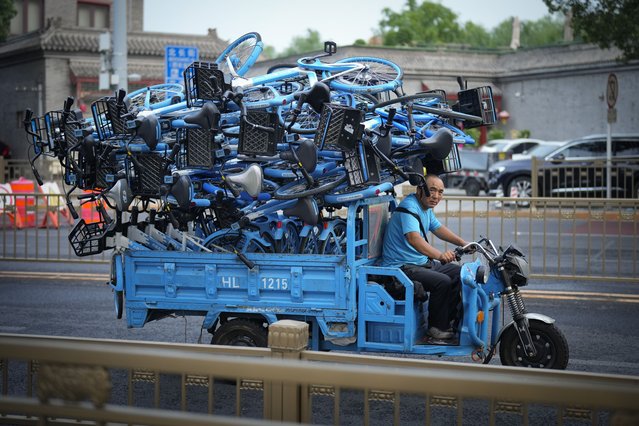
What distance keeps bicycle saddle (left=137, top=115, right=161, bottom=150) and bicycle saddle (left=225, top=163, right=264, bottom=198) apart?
0.78 metres

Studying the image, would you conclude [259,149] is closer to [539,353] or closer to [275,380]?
[539,353]

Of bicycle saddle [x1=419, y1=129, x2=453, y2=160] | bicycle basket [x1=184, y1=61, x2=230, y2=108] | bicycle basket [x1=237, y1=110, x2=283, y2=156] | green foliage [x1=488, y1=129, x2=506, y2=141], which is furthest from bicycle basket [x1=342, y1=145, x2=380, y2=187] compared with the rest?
green foliage [x1=488, y1=129, x2=506, y2=141]

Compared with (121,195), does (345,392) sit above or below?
below

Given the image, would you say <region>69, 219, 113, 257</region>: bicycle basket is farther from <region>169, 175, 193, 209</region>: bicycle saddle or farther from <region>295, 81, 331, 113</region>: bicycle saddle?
<region>295, 81, 331, 113</region>: bicycle saddle

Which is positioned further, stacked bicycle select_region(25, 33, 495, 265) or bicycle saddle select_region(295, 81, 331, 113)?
stacked bicycle select_region(25, 33, 495, 265)

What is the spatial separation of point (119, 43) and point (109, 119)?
1392 cm

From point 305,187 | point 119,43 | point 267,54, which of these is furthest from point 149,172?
point 267,54

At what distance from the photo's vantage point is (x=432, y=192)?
335 inches

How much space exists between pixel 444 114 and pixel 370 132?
0.82m

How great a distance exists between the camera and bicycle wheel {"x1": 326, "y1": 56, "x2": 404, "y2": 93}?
8556 millimetres

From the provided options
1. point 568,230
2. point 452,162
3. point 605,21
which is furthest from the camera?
point 605,21

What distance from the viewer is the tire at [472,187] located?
31.4m

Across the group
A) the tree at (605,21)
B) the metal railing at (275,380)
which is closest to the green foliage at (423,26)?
the tree at (605,21)

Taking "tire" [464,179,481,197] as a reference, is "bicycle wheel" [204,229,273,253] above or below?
below
